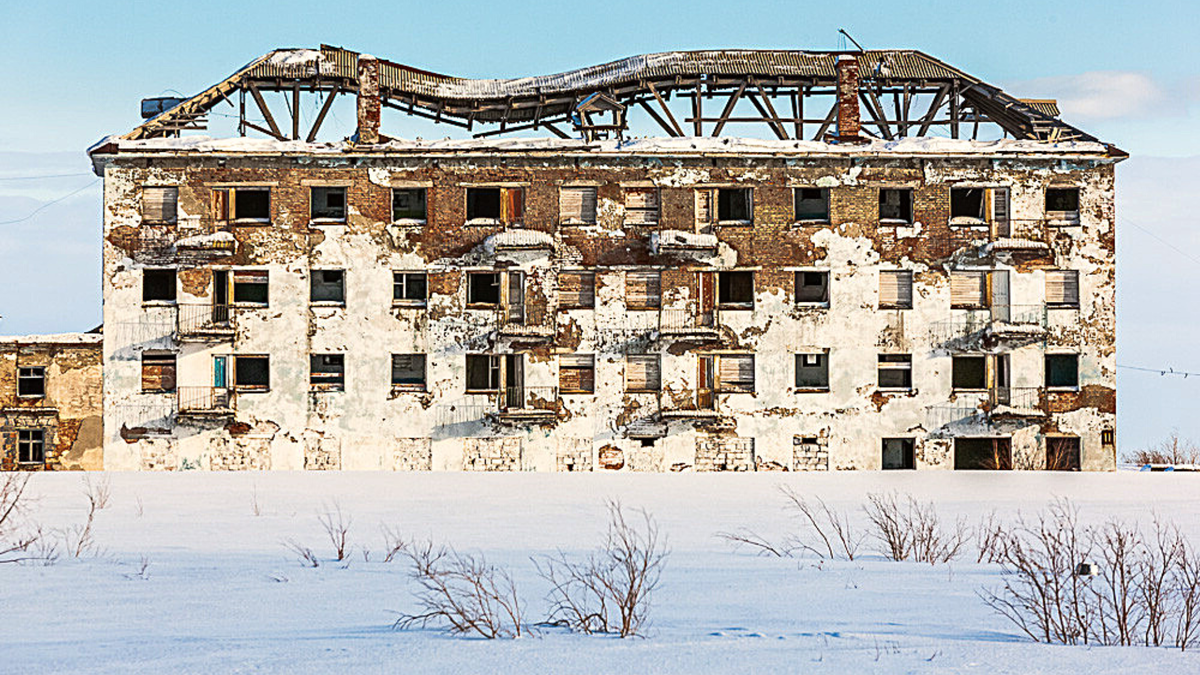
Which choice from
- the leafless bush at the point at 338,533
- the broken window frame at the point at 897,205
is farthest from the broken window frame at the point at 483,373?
the leafless bush at the point at 338,533

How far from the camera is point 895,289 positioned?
1457 inches

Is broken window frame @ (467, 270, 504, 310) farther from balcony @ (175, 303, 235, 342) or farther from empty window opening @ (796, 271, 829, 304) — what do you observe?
empty window opening @ (796, 271, 829, 304)

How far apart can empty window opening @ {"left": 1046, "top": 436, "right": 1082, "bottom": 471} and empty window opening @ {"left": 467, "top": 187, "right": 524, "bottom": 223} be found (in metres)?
18.2

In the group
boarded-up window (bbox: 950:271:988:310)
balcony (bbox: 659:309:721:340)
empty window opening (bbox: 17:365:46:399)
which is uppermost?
boarded-up window (bbox: 950:271:988:310)

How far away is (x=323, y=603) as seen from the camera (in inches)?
336

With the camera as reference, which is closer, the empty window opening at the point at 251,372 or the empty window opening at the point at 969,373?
the empty window opening at the point at 251,372

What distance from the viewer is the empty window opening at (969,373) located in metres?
37.1

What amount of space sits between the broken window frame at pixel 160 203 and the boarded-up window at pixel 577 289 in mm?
12294

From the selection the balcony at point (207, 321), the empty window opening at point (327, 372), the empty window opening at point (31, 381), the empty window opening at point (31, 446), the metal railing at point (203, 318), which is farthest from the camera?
the empty window opening at point (31, 381)

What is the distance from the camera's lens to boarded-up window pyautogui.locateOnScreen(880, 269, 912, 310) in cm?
3691

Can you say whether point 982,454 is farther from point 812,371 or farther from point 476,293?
point 476,293

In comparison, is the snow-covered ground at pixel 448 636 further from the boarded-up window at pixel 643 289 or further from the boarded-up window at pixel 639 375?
the boarded-up window at pixel 643 289

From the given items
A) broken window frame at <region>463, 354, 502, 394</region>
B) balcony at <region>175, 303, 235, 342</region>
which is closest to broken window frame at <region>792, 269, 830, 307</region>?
broken window frame at <region>463, 354, 502, 394</region>

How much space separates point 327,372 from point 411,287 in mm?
3726
